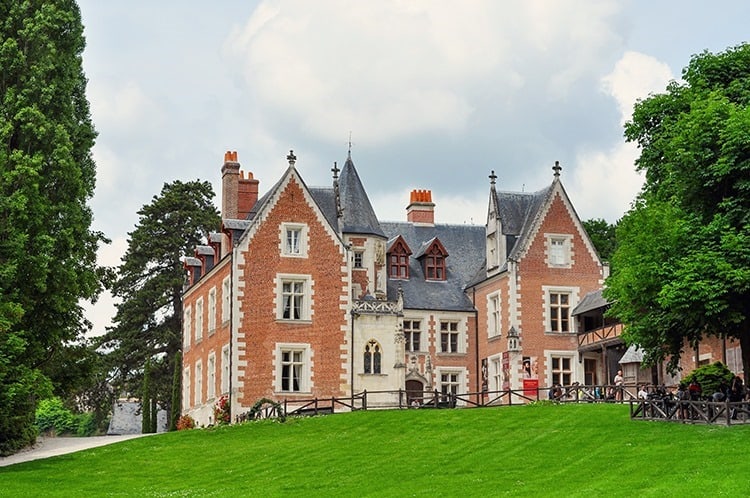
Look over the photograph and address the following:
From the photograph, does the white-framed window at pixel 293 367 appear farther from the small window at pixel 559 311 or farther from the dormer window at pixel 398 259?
the small window at pixel 559 311

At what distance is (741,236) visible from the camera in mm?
28984

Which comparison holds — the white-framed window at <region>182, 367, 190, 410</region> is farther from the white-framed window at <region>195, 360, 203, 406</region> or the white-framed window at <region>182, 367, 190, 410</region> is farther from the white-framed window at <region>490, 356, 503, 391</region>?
the white-framed window at <region>490, 356, 503, 391</region>

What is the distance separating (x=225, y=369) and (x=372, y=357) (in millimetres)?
5648

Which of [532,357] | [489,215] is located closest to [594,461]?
[532,357]

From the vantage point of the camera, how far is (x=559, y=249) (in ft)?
157

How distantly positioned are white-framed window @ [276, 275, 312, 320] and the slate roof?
18.1 feet

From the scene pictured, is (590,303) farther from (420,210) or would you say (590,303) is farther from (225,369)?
(225,369)

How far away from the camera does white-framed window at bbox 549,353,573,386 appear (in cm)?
4678

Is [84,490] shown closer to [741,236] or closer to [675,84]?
[741,236]

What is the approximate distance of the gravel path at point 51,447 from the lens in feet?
109

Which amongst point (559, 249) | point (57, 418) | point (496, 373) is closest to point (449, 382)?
point (496, 373)

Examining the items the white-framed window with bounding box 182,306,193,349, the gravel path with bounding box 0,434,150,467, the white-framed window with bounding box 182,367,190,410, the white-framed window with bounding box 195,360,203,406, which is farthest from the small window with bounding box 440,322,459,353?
the gravel path with bounding box 0,434,150,467

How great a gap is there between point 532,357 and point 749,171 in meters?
18.5

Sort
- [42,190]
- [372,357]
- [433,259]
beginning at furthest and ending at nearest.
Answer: [433,259] < [372,357] < [42,190]
